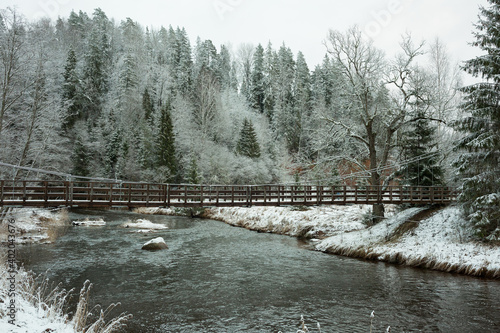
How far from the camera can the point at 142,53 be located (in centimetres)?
5688

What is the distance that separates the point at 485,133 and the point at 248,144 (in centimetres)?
3158

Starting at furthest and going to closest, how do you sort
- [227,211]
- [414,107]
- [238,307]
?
[227,211], [414,107], [238,307]

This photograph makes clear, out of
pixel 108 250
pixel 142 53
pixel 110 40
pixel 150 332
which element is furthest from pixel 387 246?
pixel 110 40

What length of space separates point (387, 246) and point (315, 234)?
20.5 ft

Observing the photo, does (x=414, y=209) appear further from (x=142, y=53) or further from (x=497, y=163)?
(x=142, y=53)

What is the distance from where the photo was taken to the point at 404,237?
17297 millimetres

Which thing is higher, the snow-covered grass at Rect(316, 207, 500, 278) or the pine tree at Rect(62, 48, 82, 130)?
the pine tree at Rect(62, 48, 82, 130)

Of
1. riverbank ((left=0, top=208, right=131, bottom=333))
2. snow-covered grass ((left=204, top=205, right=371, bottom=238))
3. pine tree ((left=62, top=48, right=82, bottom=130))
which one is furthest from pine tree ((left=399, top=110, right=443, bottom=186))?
pine tree ((left=62, top=48, right=82, bottom=130))

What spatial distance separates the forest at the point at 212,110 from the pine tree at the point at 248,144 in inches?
7.6

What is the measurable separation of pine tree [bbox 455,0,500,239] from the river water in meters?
3.54

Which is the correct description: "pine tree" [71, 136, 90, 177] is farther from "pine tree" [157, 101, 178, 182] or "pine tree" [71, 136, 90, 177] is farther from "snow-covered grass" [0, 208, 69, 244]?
"snow-covered grass" [0, 208, 69, 244]

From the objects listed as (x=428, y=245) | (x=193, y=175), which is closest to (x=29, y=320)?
(x=428, y=245)

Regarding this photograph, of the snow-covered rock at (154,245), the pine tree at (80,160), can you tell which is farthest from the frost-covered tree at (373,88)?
the pine tree at (80,160)

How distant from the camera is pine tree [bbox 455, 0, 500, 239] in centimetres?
1386
